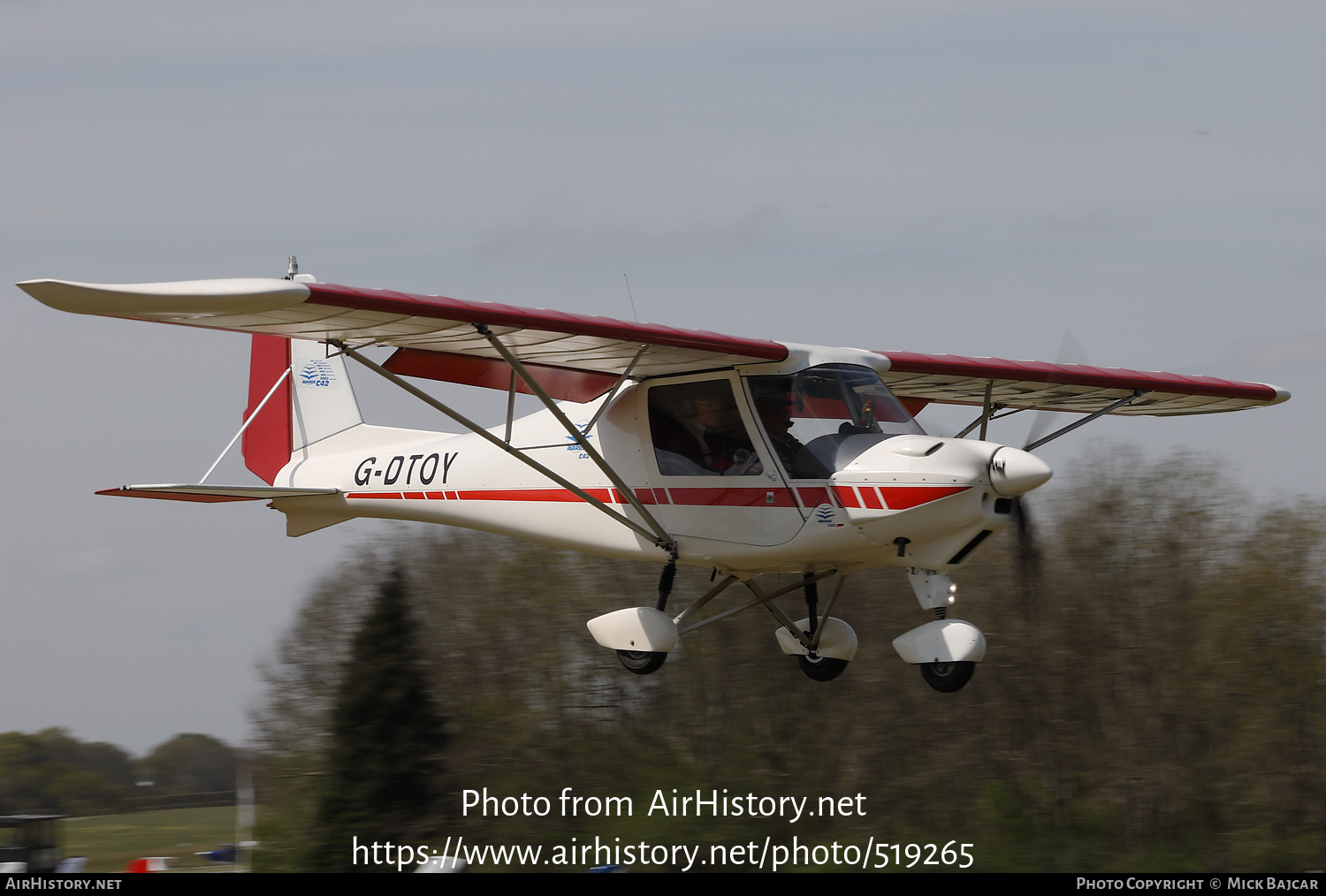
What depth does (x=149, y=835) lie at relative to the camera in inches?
1435

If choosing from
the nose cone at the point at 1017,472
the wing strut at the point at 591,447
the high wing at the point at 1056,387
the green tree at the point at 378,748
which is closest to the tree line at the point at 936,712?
the green tree at the point at 378,748

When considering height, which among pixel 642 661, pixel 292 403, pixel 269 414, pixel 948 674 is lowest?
pixel 642 661

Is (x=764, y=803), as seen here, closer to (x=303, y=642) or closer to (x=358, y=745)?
(x=358, y=745)

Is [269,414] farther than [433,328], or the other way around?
[269,414]

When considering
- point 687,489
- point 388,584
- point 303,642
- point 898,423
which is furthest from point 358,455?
point 303,642

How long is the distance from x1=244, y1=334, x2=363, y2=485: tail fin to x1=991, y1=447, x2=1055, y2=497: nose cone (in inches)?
307

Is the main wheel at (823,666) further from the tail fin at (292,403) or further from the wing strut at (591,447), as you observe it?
the tail fin at (292,403)

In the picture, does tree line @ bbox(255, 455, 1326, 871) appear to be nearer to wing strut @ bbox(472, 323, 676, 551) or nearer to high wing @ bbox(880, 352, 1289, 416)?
high wing @ bbox(880, 352, 1289, 416)

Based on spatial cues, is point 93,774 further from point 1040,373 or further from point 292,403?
point 1040,373

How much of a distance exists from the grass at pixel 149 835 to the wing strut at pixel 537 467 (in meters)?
21.8

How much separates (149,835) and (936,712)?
22.7 metres

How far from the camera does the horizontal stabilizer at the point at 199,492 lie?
437 inches

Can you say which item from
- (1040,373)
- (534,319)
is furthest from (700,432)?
(1040,373)

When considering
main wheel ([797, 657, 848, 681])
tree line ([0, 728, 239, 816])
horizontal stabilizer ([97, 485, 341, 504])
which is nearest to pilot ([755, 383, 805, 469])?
main wheel ([797, 657, 848, 681])
